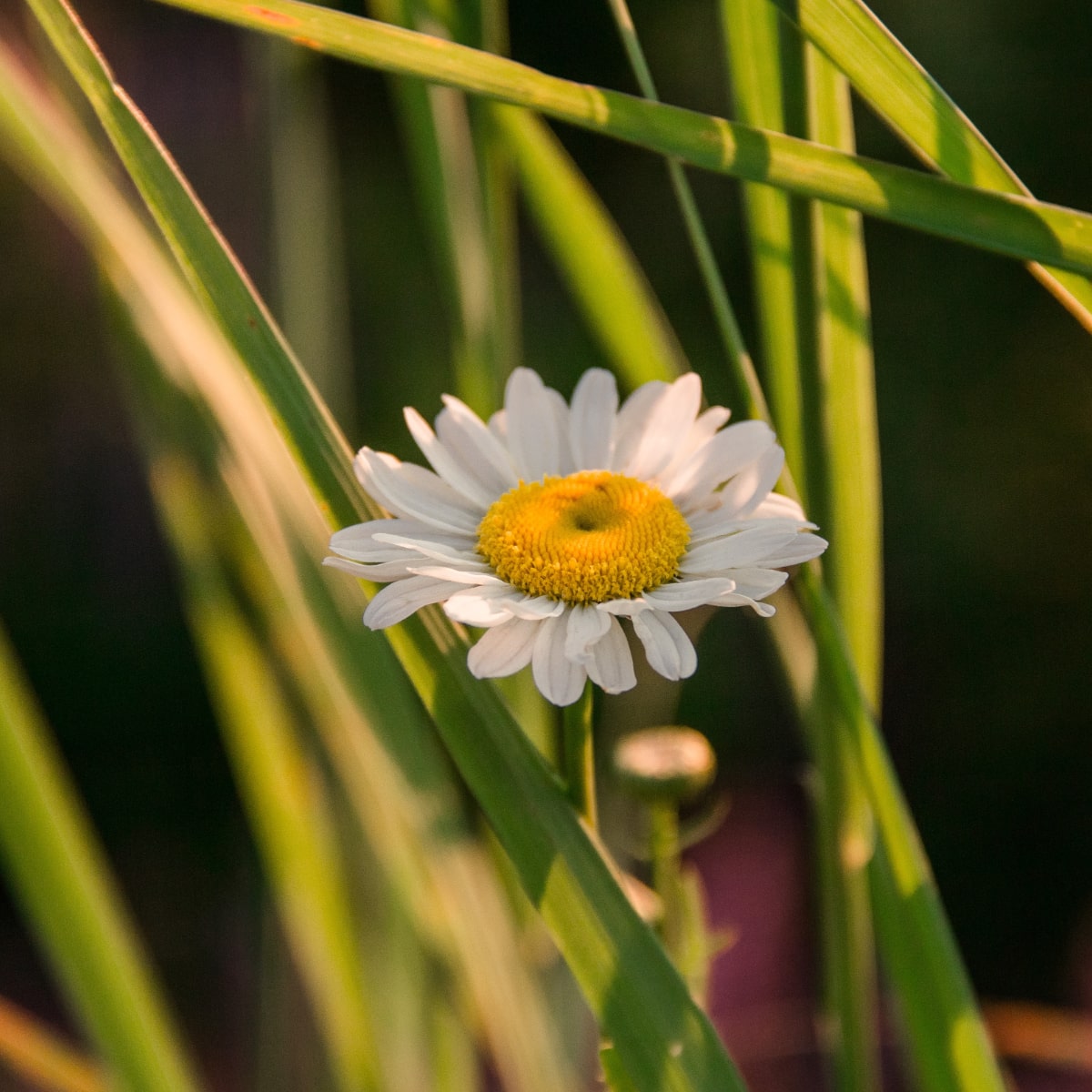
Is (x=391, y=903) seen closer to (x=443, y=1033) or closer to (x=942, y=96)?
(x=443, y=1033)

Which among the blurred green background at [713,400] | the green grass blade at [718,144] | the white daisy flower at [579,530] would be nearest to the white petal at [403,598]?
the white daisy flower at [579,530]

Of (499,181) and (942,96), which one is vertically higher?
(499,181)

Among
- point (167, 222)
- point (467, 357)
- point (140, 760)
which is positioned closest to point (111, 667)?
point (140, 760)

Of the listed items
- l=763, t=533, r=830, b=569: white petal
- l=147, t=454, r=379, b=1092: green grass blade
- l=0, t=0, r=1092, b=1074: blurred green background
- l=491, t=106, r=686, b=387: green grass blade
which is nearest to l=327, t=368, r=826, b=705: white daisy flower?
l=763, t=533, r=830, b=569: white petal

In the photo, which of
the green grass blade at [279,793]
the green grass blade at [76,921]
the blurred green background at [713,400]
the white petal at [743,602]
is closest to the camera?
the white petal at [743,602]

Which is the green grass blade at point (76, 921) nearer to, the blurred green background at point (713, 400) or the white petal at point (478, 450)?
the white petal at point (478, 450)

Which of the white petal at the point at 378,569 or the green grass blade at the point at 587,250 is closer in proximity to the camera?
the white petal at the point at 378,569

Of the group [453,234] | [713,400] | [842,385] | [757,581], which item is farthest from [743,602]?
[713,400]
